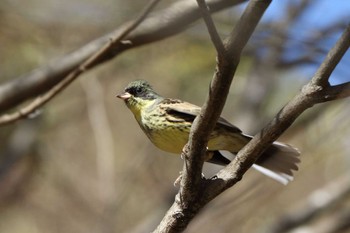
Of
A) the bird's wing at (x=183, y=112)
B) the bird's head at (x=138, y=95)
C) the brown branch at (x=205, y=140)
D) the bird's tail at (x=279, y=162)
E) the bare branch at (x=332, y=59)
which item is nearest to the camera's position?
the bare branch at (x=332, y=59)

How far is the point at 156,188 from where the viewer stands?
8367 millimetres

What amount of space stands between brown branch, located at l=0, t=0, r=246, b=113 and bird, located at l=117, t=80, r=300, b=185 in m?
0.47

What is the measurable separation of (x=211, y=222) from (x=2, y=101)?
114 inches

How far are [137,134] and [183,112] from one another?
5024 millimetres

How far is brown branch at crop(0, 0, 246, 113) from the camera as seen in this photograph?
460 centimetres

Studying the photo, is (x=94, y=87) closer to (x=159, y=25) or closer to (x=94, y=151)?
(x=94, y=151)

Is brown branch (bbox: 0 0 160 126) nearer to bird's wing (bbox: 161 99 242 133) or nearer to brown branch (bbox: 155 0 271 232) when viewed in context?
bird's wing (bbox: 161 99 242 133)

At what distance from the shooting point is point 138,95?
487 cm

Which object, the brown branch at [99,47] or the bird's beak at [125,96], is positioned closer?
the brown branch at [99,47]

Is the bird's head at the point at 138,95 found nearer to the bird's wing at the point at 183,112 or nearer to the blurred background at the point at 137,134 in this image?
the bird's wing at the point at 183,112

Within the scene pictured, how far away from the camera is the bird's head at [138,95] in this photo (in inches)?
188

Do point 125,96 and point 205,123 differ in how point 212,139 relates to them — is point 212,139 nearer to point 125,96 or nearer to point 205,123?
point 125,96

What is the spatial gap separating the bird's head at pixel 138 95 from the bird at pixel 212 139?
0.52 ft

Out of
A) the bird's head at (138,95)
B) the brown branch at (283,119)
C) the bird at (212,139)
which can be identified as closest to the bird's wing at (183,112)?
the bird at (212,139)
